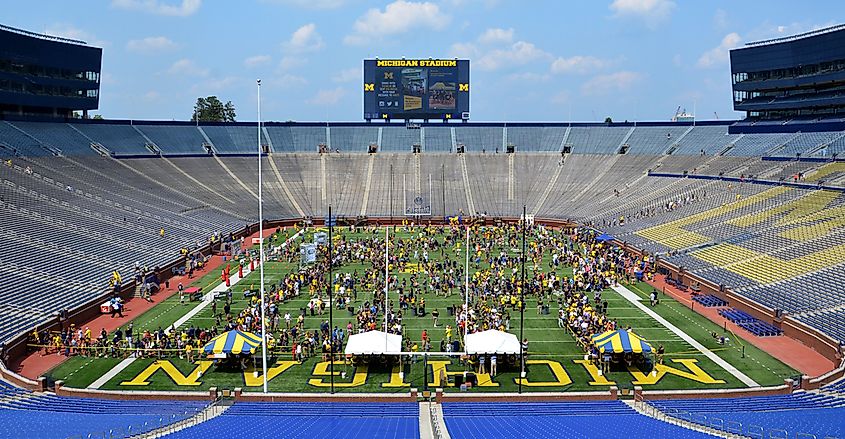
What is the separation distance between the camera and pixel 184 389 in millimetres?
19328

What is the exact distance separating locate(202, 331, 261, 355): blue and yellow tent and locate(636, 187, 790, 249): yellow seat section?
25991 millimetres

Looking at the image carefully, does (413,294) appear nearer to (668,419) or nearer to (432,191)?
(668,419)

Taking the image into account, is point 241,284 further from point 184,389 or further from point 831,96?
point 831,96

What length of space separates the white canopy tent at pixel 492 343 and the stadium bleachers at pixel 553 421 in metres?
2.35

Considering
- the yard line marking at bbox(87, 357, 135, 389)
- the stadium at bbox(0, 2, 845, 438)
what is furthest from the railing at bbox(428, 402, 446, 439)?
the yard line marking at bbox(87, 357, 135, 389)

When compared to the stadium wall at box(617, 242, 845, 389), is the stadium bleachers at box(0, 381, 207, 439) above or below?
below

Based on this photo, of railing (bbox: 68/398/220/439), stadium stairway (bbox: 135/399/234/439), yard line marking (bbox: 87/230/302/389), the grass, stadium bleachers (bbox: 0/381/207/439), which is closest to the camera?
railing (bbox: 68/398/220/439)

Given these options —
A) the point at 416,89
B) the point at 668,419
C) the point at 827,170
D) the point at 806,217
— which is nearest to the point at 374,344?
the point at 668,419

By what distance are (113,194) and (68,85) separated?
16291 mm

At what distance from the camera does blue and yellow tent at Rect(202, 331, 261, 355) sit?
67.5ft

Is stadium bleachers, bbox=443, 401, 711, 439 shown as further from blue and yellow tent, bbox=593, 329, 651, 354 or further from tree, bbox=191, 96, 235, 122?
tree, bbox=191, 96, 235, 122

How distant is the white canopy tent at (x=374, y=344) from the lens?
20547 millimetres

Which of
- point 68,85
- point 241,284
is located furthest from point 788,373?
point 68,85

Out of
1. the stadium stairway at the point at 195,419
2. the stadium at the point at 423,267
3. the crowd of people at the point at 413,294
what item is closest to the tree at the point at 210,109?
the stadium at the point at 423,267
